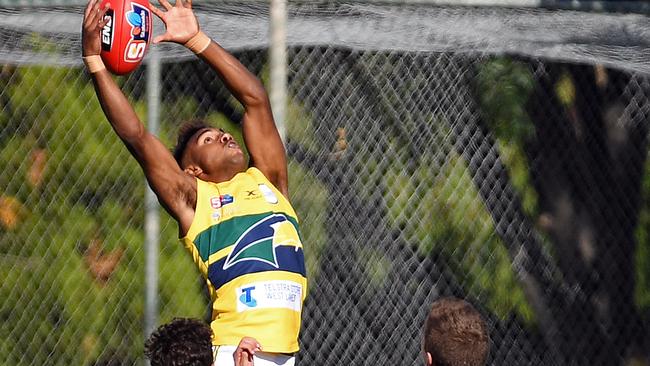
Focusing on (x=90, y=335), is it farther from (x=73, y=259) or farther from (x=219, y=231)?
(x=219, y=231)

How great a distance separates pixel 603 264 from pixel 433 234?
3.55ft

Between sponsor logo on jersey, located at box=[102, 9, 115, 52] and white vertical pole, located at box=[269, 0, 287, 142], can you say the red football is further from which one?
white vertical pole, located at box=[269, 0, 287, 142]

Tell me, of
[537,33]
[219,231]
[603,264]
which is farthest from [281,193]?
[603,264]

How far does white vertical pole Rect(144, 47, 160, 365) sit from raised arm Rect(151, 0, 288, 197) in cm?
114

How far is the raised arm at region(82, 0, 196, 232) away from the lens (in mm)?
4922

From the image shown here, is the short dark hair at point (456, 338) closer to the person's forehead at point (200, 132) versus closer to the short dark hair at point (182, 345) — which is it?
the short dark hair at point (182, 345)

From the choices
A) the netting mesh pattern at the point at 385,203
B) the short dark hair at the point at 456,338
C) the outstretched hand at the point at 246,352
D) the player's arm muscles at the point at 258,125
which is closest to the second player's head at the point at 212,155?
the player's arm muscles at the point at 258,125

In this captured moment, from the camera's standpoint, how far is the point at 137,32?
5156mm

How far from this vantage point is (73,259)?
22.5 ft

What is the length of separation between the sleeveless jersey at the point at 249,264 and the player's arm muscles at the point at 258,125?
0.23m

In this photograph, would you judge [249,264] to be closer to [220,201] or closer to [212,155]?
[220,201]

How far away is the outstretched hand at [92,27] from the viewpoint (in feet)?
16.0

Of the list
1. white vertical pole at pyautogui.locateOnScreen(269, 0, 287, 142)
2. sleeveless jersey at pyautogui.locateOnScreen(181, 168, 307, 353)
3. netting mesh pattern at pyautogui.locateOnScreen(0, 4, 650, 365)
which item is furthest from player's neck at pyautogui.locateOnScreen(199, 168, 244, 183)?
netting mesh pattern at pyautogui.locateOnScreen(0, 4, 650, 365)

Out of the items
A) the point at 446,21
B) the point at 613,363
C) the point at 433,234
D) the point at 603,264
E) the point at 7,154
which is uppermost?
the point at 446,21
